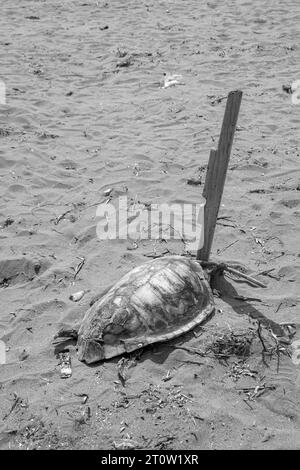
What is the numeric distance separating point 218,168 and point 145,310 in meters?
1.24

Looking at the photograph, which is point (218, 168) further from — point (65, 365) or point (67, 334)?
point (65, 365)

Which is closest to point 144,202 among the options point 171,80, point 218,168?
point 218,168

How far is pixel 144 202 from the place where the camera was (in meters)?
5.31

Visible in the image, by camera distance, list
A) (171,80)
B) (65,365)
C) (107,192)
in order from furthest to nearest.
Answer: (171,80)
(107,192)
(65,365)

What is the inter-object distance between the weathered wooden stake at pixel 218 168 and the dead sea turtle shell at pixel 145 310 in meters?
0.39

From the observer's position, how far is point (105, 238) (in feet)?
15.7

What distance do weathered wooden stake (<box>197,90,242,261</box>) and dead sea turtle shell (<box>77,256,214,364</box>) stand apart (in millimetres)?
394

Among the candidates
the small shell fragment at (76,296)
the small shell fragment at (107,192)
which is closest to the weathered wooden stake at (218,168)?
the small shell fragment at (76,296)

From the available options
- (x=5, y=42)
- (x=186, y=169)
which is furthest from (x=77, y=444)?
(x=5, y=42)

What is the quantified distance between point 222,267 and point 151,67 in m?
5.59

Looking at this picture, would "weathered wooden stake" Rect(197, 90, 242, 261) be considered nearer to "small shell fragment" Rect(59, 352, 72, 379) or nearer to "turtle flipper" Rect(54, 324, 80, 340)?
"turtle flipper" Rect(54, 324, 80, 340)

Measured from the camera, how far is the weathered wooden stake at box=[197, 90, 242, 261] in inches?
144

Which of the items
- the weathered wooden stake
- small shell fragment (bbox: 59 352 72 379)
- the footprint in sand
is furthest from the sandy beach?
the weathered wooden stake

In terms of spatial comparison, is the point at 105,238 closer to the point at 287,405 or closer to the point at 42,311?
the point at 42,311
